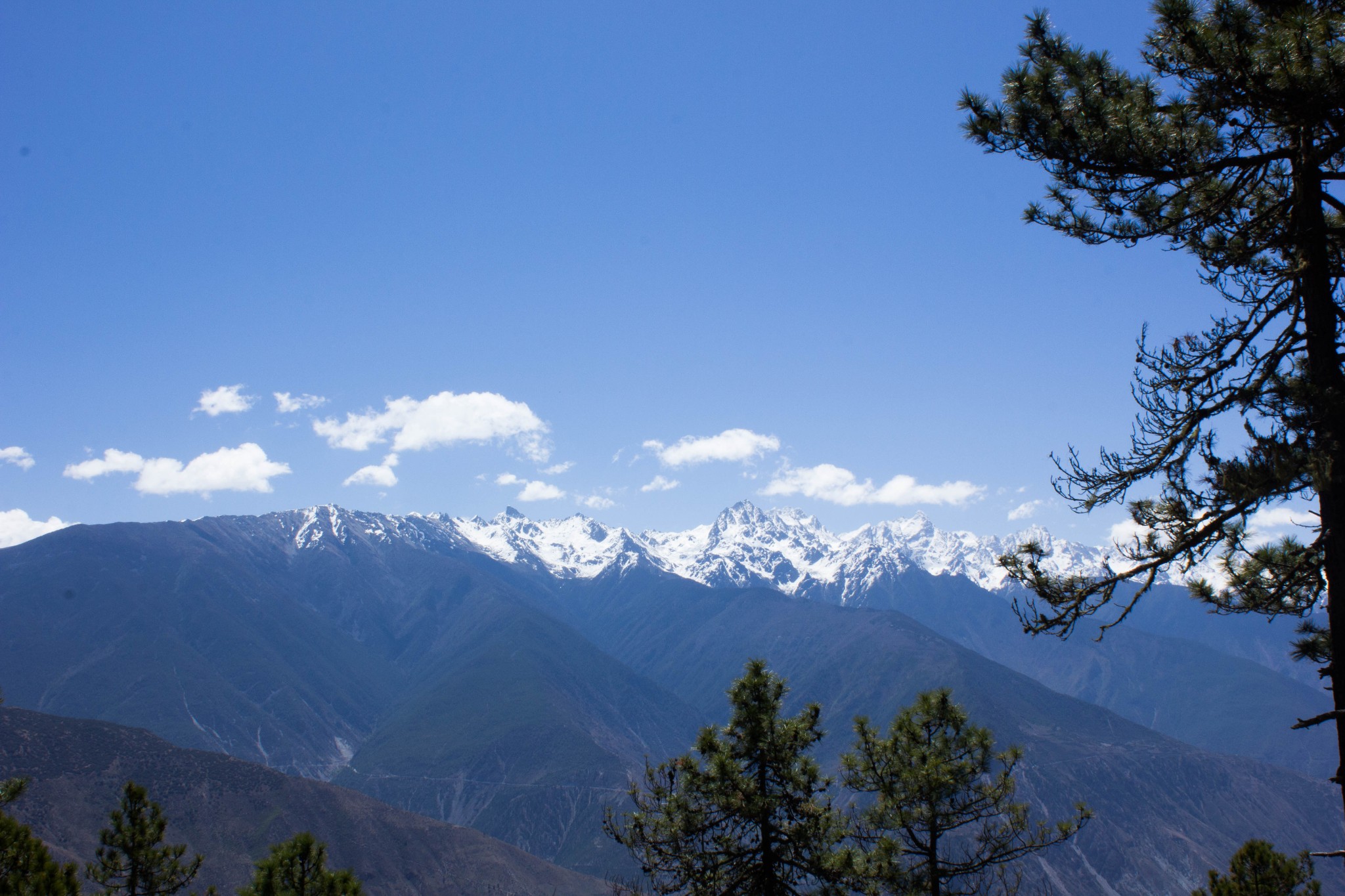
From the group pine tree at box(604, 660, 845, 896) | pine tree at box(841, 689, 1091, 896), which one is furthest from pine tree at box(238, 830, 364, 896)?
pine tree at box(841, 689, 1091, 896)

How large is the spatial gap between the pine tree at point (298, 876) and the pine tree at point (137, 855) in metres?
2.05

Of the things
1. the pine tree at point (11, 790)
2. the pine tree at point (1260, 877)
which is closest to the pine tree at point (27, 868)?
the pine tree at point (11, 790)

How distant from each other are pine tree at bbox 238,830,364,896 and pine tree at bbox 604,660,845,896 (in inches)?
435

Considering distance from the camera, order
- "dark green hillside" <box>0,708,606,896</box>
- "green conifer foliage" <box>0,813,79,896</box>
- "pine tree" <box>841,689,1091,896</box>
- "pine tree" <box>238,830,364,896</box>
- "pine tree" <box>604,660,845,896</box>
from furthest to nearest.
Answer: "dark green hillside" <box>0,708,606,896</box>
"pine tree" <box>238,830,364,896</box>
"pine tree" <box>841,689,1091,896</box>
"pine tree" <box>604,660,845,896</box>
"green conifer foliage" <box>0,813,79,896</box>

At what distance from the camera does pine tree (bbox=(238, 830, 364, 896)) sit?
74.4 ft

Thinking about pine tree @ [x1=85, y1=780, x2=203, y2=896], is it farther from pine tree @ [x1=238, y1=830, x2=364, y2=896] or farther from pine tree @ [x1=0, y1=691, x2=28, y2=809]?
pine tree @ [x1=0, y1=691, x2=28, y2=809]

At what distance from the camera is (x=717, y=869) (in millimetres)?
16875

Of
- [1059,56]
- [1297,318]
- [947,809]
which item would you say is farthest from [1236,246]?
[947,809]

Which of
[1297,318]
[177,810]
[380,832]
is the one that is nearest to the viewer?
[1297,318]

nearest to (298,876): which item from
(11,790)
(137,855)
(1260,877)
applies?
(137,855)

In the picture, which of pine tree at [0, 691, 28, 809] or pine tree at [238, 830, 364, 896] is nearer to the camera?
pine tree at [0, 691, 28, 809]

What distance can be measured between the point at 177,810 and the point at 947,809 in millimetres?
197157

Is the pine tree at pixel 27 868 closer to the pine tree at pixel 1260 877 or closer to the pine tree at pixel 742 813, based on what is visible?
the pine tree at pixel 742 813

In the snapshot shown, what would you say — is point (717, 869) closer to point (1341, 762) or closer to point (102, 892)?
point (1341, 762)
